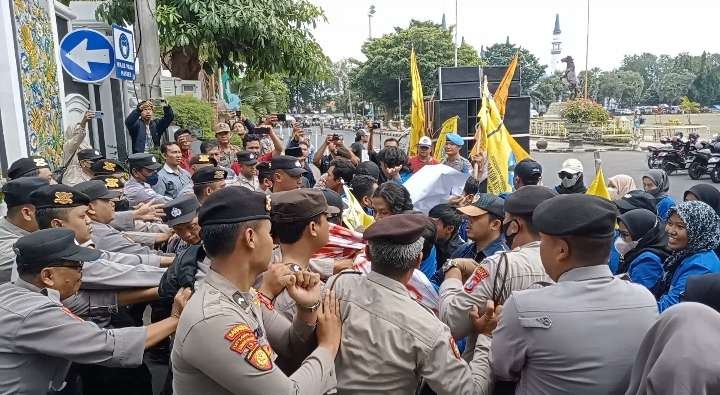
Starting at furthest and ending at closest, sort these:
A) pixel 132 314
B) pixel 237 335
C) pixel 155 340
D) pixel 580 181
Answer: pixel 580 181
pixel 132 314
pixel 155 340
pixel 237 335

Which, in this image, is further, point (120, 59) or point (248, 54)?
point (248, 54)

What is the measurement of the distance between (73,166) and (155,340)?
5457 mm

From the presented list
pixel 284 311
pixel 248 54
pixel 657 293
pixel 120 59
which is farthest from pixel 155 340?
pixel 248 54

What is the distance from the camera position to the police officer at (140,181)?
17.3 feet

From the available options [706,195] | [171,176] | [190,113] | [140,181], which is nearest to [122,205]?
[140,181]

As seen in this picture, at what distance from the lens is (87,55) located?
19.7 ft

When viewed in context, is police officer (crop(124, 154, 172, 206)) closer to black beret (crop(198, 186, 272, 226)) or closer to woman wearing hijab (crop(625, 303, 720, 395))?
black beret (crop(198, 186, 272, 226))

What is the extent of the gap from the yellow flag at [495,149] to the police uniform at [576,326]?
501 cm

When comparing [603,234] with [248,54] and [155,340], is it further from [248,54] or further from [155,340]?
[248,54]

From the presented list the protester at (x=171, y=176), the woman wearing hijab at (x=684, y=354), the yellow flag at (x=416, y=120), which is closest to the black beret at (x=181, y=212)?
the woman wearing hijab at (x=684, y=354)

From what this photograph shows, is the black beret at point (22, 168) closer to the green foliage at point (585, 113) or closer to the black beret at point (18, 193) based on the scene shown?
the black beret at point (18, 193)

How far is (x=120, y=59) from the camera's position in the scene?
6449mm

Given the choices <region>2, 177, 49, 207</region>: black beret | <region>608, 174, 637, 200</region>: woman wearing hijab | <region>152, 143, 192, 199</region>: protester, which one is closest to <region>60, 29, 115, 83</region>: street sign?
<region>152, 143, 192, 199</region>: protester

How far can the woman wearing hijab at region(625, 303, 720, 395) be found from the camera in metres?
1.52
